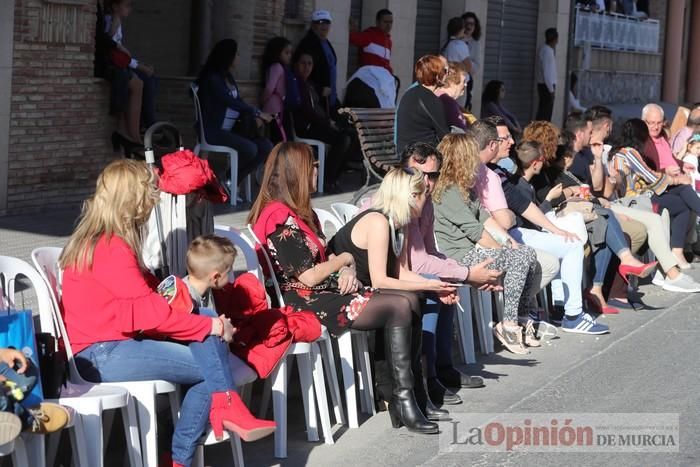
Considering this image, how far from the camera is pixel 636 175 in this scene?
12836 mm

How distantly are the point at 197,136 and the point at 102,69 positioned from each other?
4.18ft

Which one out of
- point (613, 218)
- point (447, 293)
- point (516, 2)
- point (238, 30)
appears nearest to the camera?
point (447, 293)

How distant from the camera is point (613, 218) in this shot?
36.4 ft

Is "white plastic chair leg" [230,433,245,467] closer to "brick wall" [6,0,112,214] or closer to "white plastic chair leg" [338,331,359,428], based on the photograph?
"white plastic chair leg" [338,331,359,428]

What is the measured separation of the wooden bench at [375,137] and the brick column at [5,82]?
10.4ft

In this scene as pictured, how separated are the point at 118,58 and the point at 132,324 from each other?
266 inches

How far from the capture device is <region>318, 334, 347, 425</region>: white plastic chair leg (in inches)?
279

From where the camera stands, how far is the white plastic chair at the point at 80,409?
526 cm

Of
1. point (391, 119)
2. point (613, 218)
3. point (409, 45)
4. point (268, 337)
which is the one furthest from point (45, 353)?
point (409, 45)

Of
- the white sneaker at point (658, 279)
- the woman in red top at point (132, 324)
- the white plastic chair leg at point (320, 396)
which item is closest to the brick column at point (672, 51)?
the white sneaker at point (658, 279)

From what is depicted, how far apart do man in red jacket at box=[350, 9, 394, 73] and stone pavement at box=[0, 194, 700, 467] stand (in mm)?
4679

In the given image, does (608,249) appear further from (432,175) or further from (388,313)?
(388,313)

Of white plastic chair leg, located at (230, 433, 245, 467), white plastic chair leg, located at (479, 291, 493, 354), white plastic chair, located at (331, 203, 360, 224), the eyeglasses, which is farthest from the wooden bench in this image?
white plastic chair leg, located at (230, 433, 245, 467)

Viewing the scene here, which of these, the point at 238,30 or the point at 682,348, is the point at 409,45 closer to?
the point at 238,30
